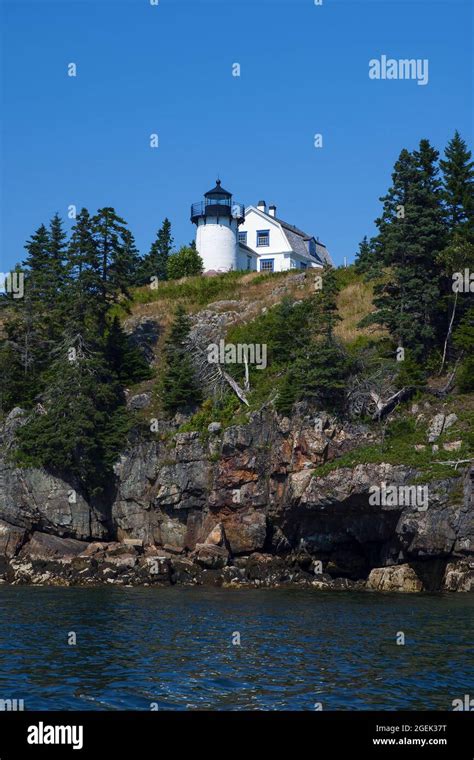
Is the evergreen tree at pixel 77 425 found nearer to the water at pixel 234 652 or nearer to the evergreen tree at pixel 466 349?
the water at pixel 234 652

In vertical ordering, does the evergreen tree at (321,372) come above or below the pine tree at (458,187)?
below

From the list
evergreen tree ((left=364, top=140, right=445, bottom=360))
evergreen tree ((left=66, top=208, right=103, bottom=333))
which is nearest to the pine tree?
evergreen tree ((left=364, top=140, right=445, bottom=360))

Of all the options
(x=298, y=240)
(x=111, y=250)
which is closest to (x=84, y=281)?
(x=111, y=250)

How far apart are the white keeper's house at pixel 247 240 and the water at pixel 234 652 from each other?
47013 millimetres

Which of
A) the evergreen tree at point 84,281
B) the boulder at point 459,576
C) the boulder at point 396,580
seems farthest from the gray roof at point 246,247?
the boulder at point 459,576

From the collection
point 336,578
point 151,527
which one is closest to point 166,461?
point 151,527

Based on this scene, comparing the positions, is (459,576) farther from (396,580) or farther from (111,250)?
(111,250)

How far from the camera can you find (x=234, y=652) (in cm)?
2731

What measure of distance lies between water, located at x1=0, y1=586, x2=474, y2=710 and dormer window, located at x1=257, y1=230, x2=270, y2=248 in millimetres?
53216

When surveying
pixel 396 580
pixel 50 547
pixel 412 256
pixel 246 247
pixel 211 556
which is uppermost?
pixel 246 247

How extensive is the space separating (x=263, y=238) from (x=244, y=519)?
4484cm

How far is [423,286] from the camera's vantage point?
5519 centimetres

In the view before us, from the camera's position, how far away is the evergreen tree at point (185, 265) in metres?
83.5

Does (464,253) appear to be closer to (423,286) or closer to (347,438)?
(423,286)
